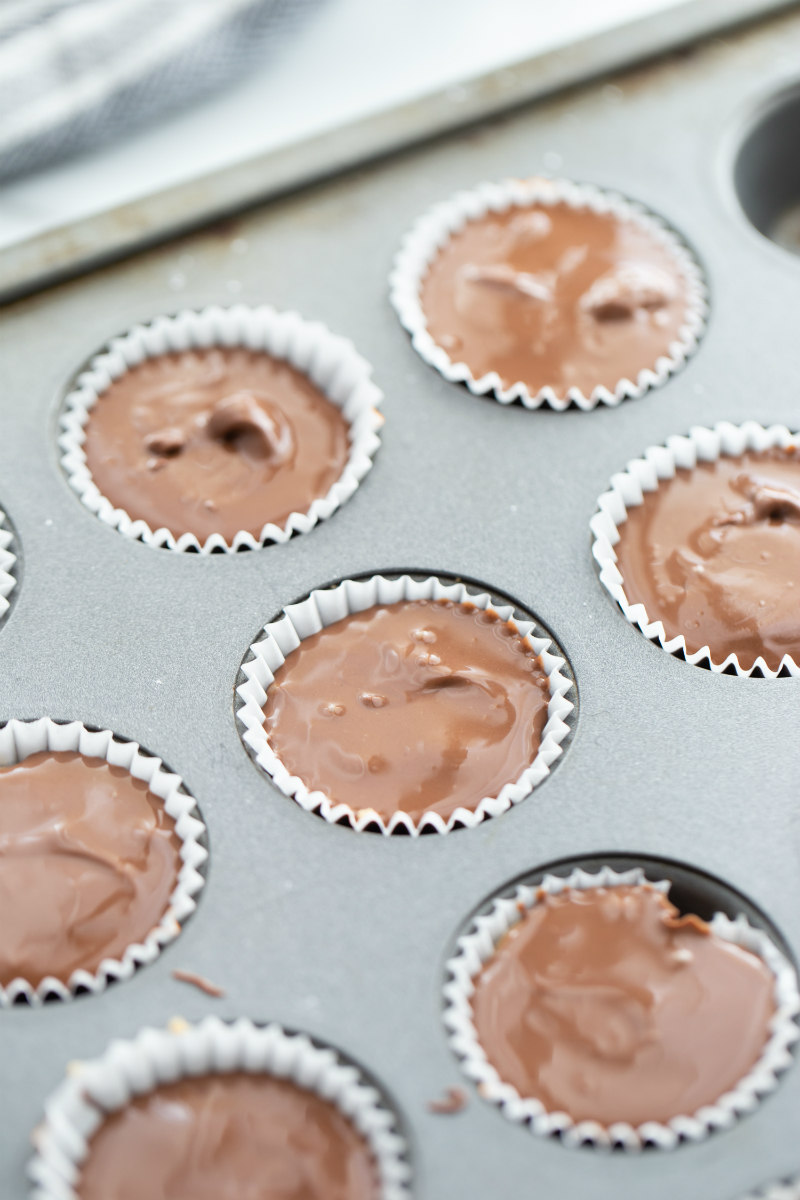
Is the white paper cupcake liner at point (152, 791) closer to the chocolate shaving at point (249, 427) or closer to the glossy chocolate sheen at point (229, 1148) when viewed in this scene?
the glossy chocolate sheen at point (229, 1148)

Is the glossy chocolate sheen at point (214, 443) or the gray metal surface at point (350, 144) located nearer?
the glossy chocolate sheen at point (214, 443)

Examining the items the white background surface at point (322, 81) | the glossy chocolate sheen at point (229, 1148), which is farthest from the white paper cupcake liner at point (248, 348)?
the glossy chocolate sheen at point (229, 1148)

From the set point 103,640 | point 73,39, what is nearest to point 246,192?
point 73,39

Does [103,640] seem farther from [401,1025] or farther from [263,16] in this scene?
[263,16]

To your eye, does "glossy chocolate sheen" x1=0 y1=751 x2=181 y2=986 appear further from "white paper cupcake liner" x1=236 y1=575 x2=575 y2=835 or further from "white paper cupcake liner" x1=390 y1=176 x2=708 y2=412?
"white paper cupcake liner" x1=390 y1=176 x2=708 y2=412

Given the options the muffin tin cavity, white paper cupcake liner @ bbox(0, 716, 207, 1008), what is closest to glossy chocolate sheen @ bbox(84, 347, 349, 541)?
white paper cupcake liner @ bbox(0, 716, 207, 1008)

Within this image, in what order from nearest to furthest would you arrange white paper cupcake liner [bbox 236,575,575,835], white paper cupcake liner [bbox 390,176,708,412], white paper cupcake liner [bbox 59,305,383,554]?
1. white paper cupcake liner [bbox 236,575,575,835]
2. white paper cupcake liner [bbox 59,305,383,554]
3. white paper cupcake liner [bbox 390,176,708,412]

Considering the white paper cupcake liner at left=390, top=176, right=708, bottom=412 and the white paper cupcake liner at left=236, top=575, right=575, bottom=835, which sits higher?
the white paper cupcake liner at left=390, top=176, right=708, bottom=412
